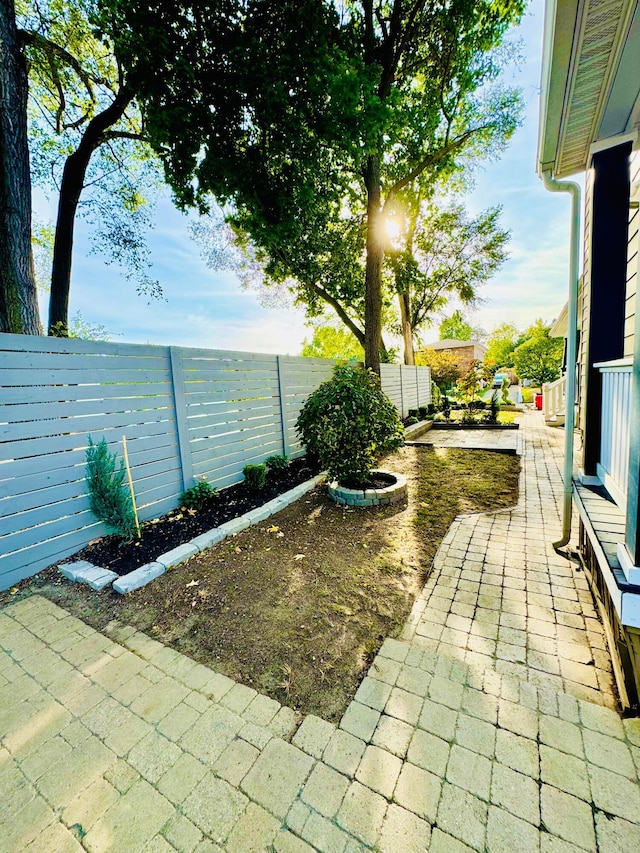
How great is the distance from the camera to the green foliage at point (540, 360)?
2433 centimetres

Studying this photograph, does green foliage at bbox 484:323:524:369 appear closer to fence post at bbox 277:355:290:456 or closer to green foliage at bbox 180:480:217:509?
fence post at bbox 277:355:290:456

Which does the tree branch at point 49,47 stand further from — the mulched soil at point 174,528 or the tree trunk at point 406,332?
the tree trunk at point 406,332

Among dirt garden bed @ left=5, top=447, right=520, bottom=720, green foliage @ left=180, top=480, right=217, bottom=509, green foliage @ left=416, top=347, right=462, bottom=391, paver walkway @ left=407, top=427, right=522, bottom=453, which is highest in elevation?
green foliage @ left=416, top=347, right=462, bottom=391

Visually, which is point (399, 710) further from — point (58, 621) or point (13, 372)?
point (13, 372)

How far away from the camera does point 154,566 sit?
9.71 feet

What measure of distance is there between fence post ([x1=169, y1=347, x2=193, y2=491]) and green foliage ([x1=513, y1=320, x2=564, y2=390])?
26.9 m

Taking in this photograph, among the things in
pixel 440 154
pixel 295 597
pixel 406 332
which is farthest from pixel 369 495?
pixel 406 332

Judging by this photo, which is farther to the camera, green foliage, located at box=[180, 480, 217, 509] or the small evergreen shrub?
the small evergreen shrub

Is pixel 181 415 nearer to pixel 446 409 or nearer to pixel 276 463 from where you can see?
pixel 276 463

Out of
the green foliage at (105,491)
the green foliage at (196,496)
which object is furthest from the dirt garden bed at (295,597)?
the green foliage at (196,496)

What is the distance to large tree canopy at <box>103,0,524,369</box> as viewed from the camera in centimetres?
457

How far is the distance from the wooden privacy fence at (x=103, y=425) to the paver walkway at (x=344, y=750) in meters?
1.03

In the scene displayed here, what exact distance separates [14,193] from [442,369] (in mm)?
16174

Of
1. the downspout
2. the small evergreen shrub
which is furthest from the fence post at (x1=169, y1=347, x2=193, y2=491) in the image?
the small evergreen shrub
